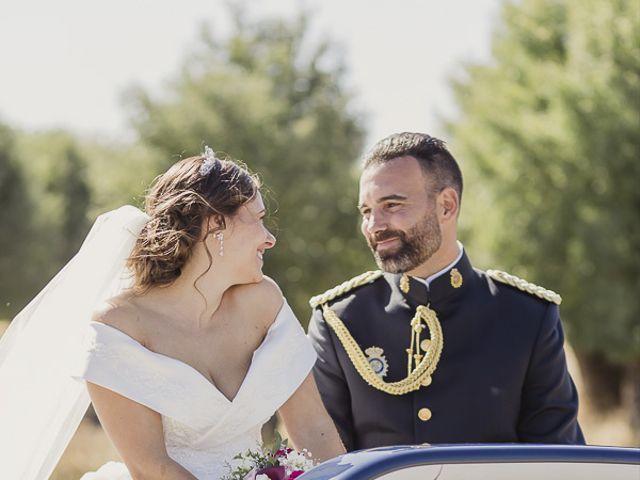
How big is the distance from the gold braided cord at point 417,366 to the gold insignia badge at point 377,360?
1.1 inches

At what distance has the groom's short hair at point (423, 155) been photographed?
14.0ft

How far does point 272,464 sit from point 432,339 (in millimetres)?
1206

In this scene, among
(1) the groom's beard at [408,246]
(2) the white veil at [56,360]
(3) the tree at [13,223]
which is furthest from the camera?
(3) the tree at [13,223]

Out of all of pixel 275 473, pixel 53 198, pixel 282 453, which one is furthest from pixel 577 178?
pixel 53 198

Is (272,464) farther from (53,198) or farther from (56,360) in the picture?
(53,198)

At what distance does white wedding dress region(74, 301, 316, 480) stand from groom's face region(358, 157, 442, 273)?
53cm

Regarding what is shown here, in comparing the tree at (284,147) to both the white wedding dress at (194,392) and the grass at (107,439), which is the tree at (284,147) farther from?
the white wedding dress at (194,392)

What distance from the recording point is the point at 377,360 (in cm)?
436

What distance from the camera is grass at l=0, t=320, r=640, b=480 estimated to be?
11499mm

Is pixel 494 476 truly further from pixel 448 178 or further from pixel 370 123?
pixel 370 123

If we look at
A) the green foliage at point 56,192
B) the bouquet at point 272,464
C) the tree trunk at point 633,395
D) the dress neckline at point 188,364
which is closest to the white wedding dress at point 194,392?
the dress neckline at point 188,364

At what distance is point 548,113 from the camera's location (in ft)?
65.7

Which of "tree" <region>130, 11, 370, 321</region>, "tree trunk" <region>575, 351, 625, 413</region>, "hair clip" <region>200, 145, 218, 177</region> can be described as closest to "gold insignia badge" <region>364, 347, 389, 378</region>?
"hair clip" <region>200, 145, 218, 177</region>

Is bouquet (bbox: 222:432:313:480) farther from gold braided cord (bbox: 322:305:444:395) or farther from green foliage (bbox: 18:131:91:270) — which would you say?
green foliage (bbox: 18:131:91:270)
